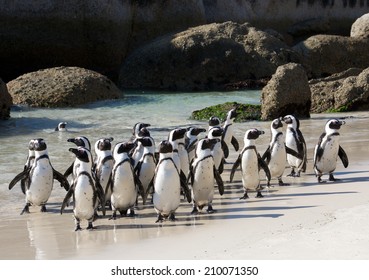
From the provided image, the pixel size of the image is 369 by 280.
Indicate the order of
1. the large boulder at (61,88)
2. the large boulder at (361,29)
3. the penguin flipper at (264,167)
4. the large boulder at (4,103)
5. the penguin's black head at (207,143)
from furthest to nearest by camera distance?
the large boulder at (361,29), the large boulder at (61,88), the large boulder at (4,103), the penguin flipper at (264,167), the penguin's black head at (207,143)

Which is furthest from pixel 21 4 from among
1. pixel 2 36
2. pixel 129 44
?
pixel 129 44

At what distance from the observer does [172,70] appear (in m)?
23.8

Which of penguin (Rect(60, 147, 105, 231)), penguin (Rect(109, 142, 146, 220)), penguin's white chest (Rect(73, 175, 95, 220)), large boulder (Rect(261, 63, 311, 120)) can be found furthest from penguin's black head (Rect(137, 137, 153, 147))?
large boulder (Rect(261, 63, 311, 120))

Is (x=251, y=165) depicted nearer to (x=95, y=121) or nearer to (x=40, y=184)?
(x=40, y=184)

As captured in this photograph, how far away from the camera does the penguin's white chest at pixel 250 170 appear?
9.36 meters

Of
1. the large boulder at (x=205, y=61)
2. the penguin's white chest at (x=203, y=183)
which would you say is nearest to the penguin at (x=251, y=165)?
the penguin's white chest at (x=203, y=183)

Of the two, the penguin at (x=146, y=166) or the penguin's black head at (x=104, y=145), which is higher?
the penguin's black head at (x=104, y=145)

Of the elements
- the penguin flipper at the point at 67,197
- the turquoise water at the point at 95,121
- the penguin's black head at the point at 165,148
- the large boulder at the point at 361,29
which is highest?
the large boulder at the point at 361,29

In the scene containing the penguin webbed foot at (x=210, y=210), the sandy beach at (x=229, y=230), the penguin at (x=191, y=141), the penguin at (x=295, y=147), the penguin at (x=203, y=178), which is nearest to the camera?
the sandy beach at (x=229, y=230)

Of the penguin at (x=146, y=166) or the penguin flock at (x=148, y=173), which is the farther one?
the penguin at (x=146, y=166)

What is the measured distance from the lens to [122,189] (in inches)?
337

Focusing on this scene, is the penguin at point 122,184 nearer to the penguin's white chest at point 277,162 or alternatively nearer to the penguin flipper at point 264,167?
the penguin flipper at point 264,167

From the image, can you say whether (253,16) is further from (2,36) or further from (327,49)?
(2,36)

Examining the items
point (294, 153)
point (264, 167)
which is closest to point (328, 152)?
point (294, 153)
